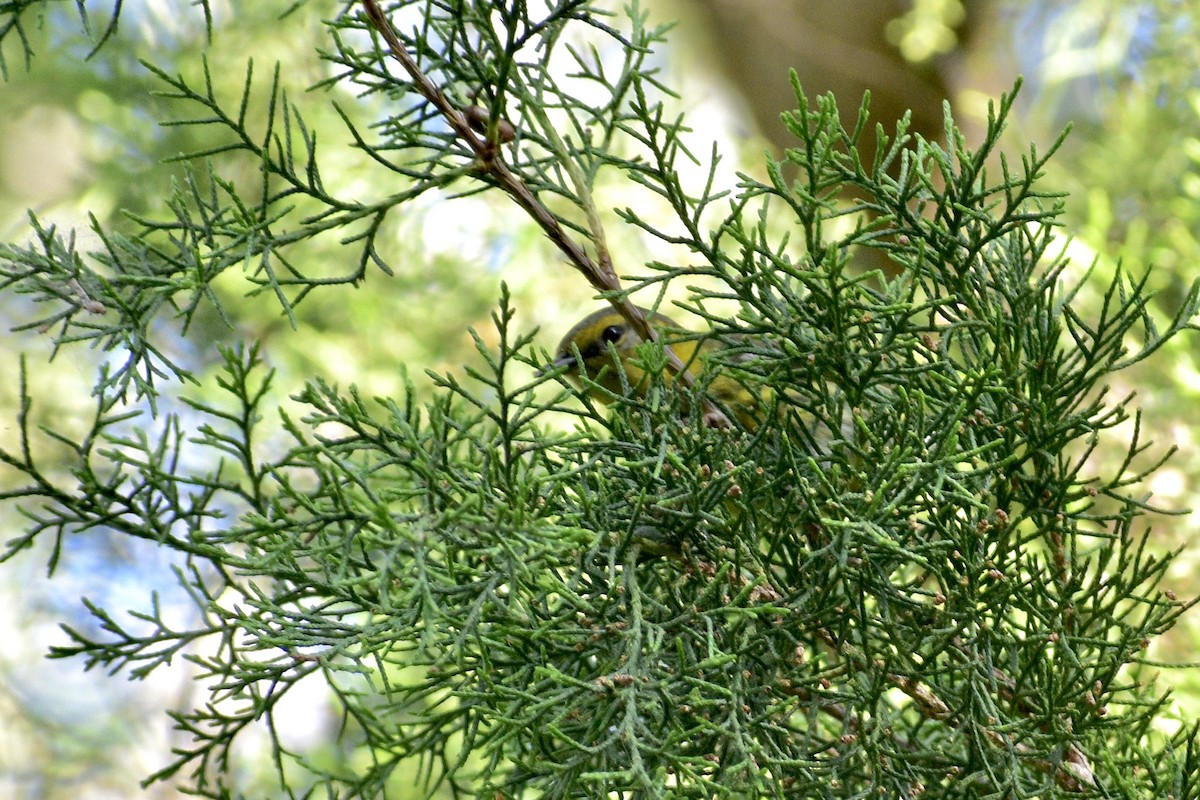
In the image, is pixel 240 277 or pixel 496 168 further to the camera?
pixel 240 277

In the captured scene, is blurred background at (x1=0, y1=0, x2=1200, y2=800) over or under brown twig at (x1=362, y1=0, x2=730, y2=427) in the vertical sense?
over

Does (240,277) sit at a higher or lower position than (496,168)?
higher

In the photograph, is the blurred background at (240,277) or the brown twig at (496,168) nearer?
the brown twig at (496,168)

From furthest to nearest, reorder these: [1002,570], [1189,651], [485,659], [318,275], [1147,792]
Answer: [318,275]
[1189,651]
[1147,792]
[1002,570]
[485,659]

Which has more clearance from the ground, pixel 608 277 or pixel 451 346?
pixel 451 346

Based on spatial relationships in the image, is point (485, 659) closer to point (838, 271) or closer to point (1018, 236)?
point (838, 271)

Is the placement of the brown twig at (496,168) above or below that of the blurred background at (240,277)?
below

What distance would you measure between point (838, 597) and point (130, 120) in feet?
8.37

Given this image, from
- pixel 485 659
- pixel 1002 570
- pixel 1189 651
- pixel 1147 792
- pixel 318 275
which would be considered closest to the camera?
pixel 485 659

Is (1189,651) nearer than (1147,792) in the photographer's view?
No

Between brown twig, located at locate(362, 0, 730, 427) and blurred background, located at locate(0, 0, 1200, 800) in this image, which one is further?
blurred background, located at locate(0, 0, 1200, 800)

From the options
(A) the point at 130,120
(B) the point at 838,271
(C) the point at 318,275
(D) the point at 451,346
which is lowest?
(B) the point at 838,271

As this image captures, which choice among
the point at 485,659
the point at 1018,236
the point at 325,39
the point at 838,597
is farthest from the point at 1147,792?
the point at 325,39

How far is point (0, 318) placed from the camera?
296 centimetres
